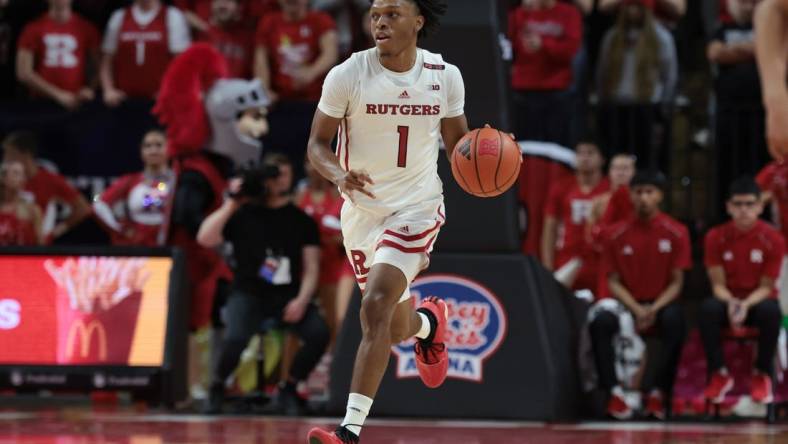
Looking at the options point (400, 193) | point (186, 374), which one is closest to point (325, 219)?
point (186, 374)

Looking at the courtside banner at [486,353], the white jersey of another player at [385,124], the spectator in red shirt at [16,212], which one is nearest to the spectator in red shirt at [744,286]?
the courtside banner at [486,353]

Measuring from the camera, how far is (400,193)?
25.3 ft

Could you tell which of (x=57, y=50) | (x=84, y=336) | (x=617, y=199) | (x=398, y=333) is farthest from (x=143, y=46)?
(x=398, y=333)

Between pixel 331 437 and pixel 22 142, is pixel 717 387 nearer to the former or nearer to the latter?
pixel 331 437

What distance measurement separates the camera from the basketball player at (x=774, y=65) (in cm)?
517

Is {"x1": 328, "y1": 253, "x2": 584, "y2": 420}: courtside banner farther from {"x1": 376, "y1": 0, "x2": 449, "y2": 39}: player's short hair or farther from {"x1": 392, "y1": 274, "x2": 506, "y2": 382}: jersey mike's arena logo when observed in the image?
{"x1": 376, "y1": 0, "x2": 449, "y2": 39}: player's short hair

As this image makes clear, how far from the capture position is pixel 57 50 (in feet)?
Result: 45.5

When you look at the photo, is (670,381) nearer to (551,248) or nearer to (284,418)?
(551,248)

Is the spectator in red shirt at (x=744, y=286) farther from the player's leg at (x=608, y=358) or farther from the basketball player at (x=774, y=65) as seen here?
the basketball player at (x=774, y=65)

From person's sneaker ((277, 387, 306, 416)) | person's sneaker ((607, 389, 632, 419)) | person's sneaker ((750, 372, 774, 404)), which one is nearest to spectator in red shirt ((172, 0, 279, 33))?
person's sneaker ((277, 387, 306, 416))

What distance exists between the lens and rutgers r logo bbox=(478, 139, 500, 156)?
7.52 meters

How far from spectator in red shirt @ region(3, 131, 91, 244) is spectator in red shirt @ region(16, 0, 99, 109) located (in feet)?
3.49

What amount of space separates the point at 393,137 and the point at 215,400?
3.83 meters

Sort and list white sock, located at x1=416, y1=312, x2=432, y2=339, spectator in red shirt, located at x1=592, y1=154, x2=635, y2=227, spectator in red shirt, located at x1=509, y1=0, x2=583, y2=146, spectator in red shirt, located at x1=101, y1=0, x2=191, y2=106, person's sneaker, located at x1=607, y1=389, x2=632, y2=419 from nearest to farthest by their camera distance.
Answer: white sock, located at x1=416, y1=312, x2=432, y2=339, person's sneaker, located at x1=607, y1=389, x2=632, y2=419, spectator in red shirt, located at x1=592, y1=154, x2=635, y2=227, spectator in red shirt, located at x1=509, y1=0, x2=583, y2=146, spectator in red shirt, located at x1=101, y1=0, x2=191, y2=106
